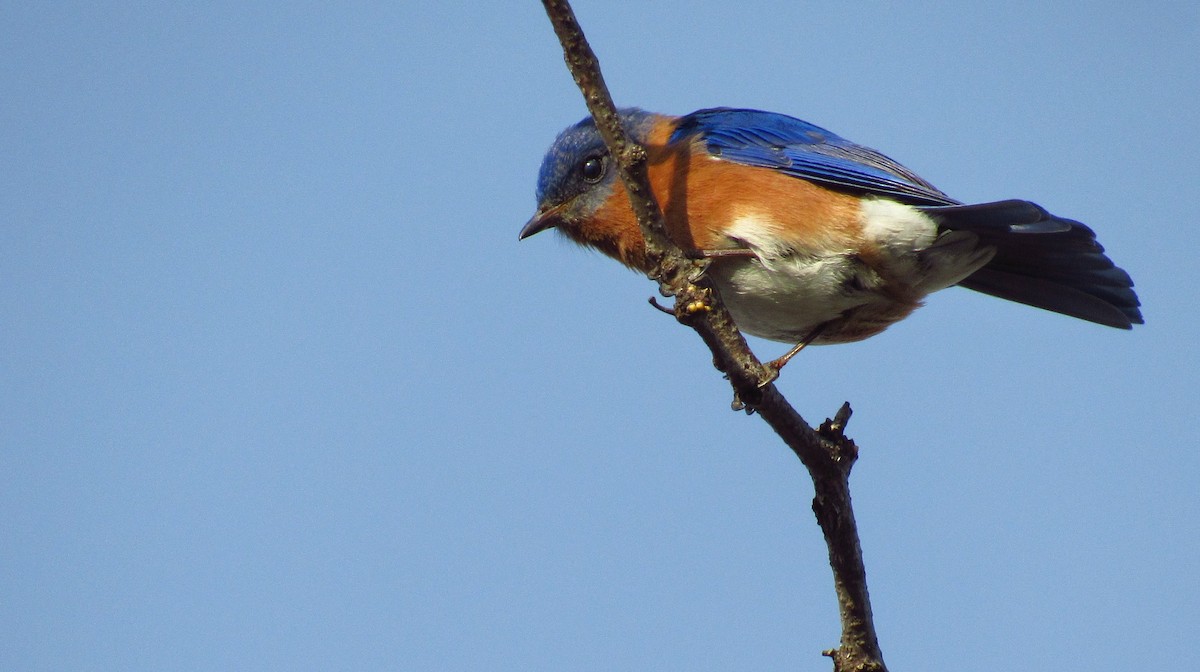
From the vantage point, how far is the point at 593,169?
6.63 m

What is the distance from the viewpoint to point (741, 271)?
588 centimetres

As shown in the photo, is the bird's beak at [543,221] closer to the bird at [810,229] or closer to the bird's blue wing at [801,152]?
the bird at [810,229]

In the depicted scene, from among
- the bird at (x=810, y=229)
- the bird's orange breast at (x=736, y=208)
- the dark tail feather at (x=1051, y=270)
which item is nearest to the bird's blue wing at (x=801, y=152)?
the bird at (x=810, y=229)

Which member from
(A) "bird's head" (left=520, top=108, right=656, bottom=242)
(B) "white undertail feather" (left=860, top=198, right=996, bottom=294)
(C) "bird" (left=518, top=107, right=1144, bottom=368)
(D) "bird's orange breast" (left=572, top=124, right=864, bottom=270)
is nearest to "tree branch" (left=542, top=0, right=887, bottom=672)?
(C) "bird" (left=518, top=107, right=1144, bottom=368)

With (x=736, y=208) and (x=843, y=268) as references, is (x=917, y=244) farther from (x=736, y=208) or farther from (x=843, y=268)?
(x=736, y=208)

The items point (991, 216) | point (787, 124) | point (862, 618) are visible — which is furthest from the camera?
point (787, 124)

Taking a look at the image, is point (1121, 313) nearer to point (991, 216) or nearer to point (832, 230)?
point (991, 216)

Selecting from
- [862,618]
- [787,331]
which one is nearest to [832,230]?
[787,331]

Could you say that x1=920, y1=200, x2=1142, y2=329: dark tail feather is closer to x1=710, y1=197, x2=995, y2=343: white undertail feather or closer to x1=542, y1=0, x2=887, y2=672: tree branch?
x1=710, y1=197, x2=995, y2=343: white undertail feather

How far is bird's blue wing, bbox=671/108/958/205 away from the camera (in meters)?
6.07

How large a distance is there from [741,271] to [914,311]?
1.18 m

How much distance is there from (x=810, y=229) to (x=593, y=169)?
1489 mm

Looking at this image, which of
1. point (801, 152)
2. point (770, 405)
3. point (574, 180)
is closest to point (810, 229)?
point (801, 152)

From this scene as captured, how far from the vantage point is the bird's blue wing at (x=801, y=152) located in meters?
6.07
